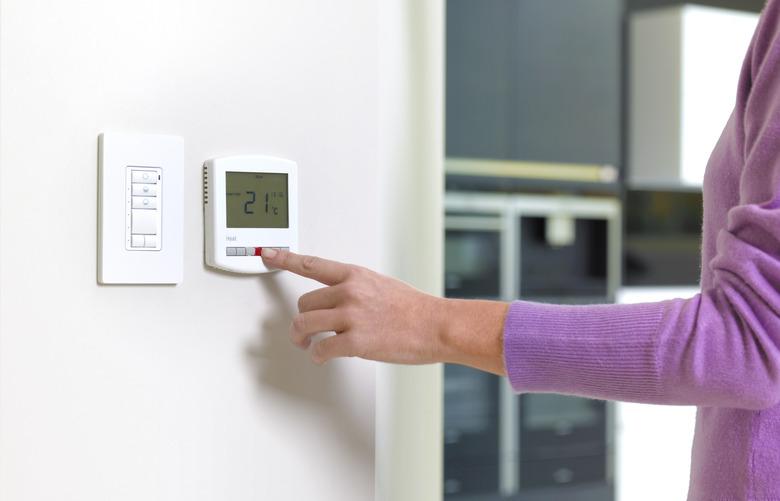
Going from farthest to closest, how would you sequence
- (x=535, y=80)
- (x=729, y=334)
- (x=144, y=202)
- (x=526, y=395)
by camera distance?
(x=535, y=80)
(x=526, y=395)
(x=144, y=202)
(x=729, y=334)

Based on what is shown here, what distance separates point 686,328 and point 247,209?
416mm

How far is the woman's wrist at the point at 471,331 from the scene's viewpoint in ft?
2.61

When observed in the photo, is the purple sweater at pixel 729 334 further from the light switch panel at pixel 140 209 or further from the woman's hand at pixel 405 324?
the light switch panel at pixel 140 209

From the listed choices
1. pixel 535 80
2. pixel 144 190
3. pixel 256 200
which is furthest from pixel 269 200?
pixel 535 80

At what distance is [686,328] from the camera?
2.46 feet

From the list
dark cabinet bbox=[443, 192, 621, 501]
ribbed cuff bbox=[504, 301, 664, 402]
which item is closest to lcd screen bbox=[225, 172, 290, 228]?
ribbed cuff bbox=[504, 301, 664, 402]

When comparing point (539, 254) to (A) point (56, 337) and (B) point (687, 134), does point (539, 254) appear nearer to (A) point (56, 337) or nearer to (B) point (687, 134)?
(B) point (687, 134)

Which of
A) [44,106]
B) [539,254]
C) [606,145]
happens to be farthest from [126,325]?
[606,145]

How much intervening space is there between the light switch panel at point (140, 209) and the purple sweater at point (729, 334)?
327 mm

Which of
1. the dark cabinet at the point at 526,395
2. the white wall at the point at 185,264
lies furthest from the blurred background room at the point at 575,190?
the white wall at the point at 185,264

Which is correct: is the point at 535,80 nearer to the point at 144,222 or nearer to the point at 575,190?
the point at 575,190

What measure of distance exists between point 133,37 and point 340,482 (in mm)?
493

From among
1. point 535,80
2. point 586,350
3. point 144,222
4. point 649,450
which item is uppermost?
point 535,80

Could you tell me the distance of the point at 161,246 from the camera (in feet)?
2.80
